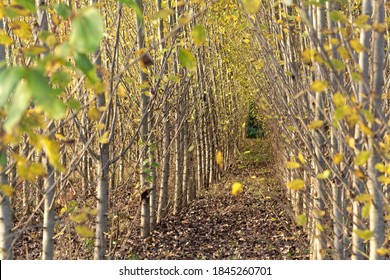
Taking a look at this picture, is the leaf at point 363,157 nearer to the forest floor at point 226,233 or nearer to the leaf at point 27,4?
the leaf at point 27,4

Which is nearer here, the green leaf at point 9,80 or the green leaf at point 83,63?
the green leaf at point 9,80

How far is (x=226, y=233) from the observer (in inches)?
299

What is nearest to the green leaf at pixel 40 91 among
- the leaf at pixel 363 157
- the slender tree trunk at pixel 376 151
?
the leaf at pixel 363 157

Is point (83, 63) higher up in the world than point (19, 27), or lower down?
lower down

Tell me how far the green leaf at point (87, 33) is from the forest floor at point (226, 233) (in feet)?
13.3

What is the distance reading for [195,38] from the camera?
1.57 meters

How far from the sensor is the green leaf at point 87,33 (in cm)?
112

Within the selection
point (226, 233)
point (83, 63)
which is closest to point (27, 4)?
point (83, 63)

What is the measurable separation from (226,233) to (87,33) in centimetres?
667

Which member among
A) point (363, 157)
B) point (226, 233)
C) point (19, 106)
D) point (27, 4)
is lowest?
point (226, 233)

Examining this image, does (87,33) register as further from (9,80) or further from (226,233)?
(226,233)

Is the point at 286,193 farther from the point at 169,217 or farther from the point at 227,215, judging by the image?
the point at 169,217

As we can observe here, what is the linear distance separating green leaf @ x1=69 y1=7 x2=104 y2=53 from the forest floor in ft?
13.3

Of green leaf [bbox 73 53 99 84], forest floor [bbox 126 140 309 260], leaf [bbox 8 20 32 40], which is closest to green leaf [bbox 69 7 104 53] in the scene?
green leaf [bbox 73 53 99 84]
